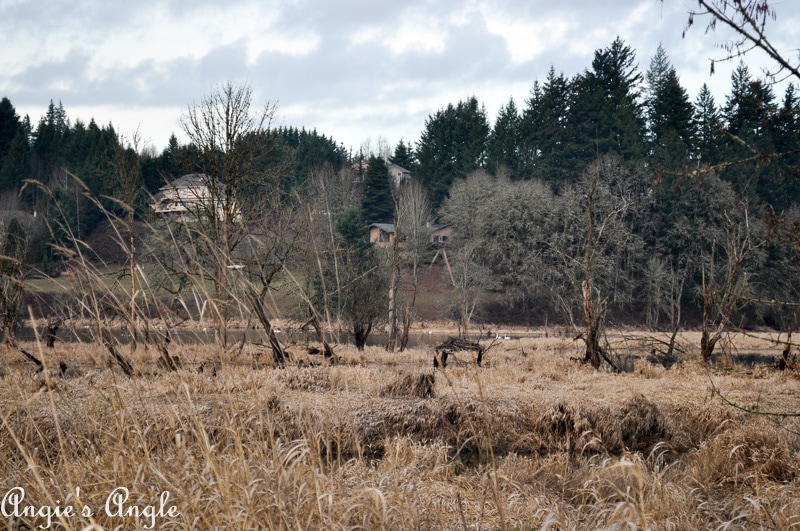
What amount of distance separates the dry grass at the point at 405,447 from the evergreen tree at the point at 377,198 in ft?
141

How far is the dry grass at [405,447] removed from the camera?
283 centimetres

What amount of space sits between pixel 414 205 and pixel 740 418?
114ft

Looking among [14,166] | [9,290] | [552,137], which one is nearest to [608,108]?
[552,137]

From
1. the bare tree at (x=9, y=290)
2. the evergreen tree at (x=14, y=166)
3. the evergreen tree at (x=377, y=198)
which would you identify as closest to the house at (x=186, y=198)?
the bare tree at (x=9, y=290)

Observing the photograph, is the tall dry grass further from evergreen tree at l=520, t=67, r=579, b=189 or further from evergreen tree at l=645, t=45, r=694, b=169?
evergreen tree at l=520, t=67, r=579, b=189

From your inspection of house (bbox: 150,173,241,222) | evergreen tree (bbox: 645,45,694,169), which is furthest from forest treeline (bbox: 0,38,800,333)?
house (bbox: 150,173,241,222)

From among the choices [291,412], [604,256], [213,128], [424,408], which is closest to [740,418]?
[424,408]

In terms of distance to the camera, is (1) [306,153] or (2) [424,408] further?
(1) [306,153]

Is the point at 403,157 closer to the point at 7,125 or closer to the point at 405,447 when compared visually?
the point at 7,125

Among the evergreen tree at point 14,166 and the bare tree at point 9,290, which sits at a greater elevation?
the evergreen tree at point 14,166

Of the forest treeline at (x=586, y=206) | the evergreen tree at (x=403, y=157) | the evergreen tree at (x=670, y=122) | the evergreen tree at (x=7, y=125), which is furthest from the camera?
the evergreen tree at (x=403, y=157)

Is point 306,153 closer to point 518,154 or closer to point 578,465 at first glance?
point 518,154

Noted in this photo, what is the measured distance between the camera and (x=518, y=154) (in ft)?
178

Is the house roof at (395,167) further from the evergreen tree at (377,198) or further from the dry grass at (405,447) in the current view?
the dry grass at (405,447)
